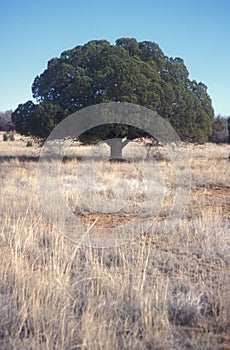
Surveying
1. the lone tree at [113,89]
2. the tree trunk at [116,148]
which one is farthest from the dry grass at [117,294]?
the tree trunk at [116,148]

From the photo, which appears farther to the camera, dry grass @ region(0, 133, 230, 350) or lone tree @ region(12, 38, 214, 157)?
lone tree @ region(12, 38, 214, 157)

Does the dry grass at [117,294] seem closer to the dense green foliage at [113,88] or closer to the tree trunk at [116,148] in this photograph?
the dense green foliage at [113,88]

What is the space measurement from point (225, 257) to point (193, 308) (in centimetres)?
174

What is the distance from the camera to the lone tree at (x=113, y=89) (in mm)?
18062

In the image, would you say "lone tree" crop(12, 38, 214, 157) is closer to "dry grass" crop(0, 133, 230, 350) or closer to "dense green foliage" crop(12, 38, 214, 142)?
"dense green foliage" crop(12, 38, 214, 142)

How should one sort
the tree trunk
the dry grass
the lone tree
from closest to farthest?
the dry grass, the lone tree, the tree trunk

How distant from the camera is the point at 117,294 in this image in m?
3.87

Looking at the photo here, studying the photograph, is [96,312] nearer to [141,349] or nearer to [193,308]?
[141,349]

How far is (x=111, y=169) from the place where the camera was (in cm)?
1589

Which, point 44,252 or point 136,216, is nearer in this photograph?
point 44,252

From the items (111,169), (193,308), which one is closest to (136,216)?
(193,308)

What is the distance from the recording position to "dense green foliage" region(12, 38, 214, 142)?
59.3 feet

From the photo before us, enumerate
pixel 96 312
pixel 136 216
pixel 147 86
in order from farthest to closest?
pixel 147 86, pixel 136 216, pixel 96 312

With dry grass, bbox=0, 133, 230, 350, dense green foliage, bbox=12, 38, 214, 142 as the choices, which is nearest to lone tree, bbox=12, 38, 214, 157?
dense green foliage, bbox=12, 38, 214, 142
